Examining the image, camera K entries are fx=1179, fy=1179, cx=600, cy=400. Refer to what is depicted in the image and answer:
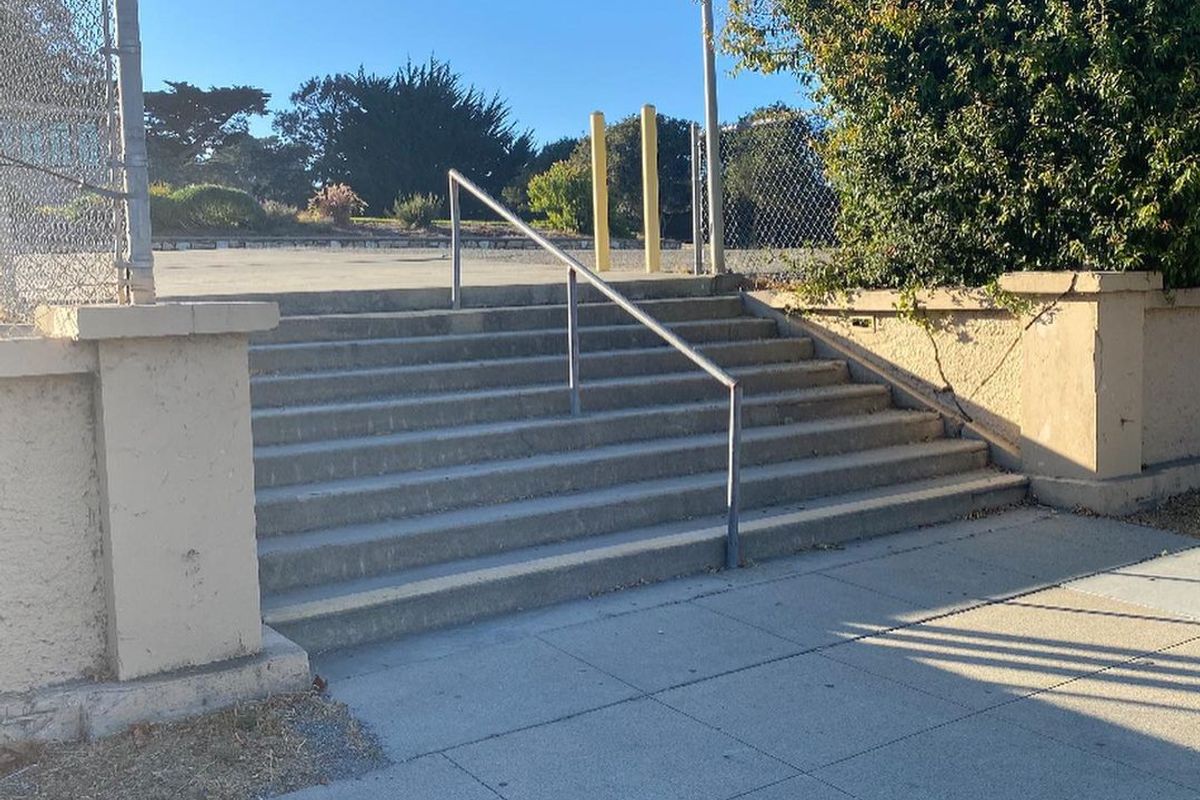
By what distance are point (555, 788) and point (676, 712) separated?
711 millimetres

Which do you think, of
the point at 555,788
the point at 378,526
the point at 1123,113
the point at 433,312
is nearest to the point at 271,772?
the point at 555,788

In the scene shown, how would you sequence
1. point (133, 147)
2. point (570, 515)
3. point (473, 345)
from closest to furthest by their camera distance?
point (133, 147)
point (570, 515)
point (473, 345)

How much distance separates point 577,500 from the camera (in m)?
6.22

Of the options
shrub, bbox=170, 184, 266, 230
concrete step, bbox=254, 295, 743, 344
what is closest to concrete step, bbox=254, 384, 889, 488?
concrete step, bbox=254, 295, 743, 344

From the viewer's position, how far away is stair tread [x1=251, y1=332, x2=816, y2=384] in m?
6.61

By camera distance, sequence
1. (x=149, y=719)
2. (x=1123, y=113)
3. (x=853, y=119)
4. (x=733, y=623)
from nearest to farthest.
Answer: (x=149, y=719)
(x=733, y=623)
(x=1123, y=113)
(x=853, y=119)

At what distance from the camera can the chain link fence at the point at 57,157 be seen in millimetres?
4402

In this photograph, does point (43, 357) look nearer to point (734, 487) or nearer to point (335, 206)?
point (734, 487)

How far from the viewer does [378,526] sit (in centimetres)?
566

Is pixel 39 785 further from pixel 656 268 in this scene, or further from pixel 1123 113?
pixel 656 268

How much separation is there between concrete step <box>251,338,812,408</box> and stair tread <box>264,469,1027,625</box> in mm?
1524

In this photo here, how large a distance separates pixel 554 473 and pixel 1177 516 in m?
3.91

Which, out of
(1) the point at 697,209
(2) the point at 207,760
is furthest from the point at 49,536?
(1) the point at 697,209

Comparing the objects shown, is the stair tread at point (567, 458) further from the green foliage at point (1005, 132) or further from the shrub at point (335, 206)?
the shrub at point (335, 206)
